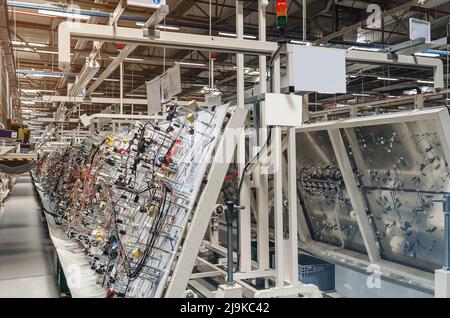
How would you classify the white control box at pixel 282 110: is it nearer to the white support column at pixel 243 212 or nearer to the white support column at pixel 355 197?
the white support column at pixel 243 212

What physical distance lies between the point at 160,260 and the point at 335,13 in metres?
4.73

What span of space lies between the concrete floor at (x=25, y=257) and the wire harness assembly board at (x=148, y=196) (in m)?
0.79

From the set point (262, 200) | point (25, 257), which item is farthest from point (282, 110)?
point (25, 257)

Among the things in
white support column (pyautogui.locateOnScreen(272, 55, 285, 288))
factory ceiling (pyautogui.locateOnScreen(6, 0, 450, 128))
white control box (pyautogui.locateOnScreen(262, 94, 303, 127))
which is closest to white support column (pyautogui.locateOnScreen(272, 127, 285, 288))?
white support column (pyautogui.locateOnScreen(272, 55, 285, 288))

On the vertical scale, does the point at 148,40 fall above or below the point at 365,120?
above

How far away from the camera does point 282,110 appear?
88.8 inches

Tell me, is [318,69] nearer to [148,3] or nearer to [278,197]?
[278,197]

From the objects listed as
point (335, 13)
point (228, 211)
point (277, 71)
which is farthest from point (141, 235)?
point (335, 13)

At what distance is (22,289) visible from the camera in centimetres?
398

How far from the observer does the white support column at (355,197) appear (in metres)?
3.79

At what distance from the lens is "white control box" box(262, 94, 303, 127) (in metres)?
2.21

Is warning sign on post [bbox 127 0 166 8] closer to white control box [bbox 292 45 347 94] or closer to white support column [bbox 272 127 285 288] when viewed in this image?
white control box [bbox 292 45 347 94]

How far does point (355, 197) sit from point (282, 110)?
6.54ft
